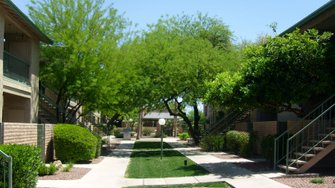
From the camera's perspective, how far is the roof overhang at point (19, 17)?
56.5 ft

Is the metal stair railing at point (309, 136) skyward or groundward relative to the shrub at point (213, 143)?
skyward

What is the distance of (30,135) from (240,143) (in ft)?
38.9

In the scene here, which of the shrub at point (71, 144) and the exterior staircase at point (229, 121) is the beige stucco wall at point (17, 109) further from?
the exterior staircase at point (229, 121)

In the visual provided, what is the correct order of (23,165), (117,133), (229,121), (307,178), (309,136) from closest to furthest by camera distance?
1. (23,165)
2. (307,178)
3. (309,136)
4. (229,121)
5. (117,133)

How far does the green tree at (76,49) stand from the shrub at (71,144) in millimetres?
3426

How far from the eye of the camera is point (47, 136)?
2067cm

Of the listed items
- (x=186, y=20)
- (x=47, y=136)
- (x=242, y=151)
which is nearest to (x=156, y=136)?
(x=186, y=20)

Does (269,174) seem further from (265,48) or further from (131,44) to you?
(131,44)

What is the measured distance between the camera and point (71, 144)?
68.9 ft

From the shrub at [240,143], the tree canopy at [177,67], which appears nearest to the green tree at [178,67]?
the tree canopy at [177,67]

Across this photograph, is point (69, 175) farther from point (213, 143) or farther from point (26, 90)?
point (213, 143)

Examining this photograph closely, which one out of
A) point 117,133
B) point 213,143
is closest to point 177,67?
point 213,143

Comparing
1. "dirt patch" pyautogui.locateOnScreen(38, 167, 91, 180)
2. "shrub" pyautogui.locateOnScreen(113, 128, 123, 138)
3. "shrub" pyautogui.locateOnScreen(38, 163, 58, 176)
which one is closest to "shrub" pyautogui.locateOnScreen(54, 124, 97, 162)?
"dirt patch" pyautogui.locateOnScreen(38, 167, 91, 180)

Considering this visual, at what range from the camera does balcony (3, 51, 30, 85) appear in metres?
20.2
